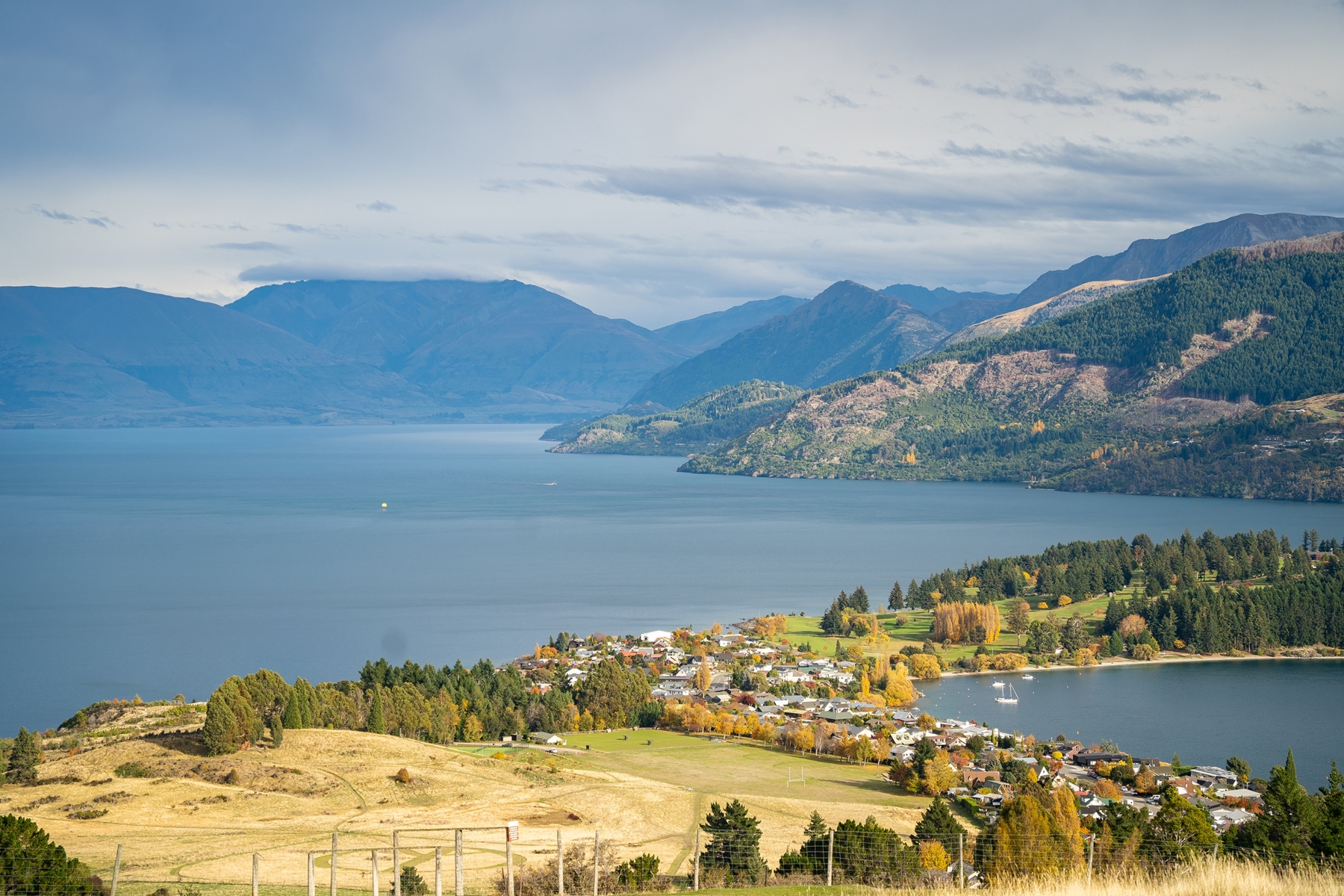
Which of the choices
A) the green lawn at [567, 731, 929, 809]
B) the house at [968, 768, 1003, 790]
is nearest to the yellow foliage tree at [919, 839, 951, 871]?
the green lawn at [567, 731, 929, 809]

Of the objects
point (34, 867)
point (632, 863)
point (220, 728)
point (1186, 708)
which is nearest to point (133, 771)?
point (220, 728)

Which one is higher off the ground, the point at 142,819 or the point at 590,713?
the point at 142,819

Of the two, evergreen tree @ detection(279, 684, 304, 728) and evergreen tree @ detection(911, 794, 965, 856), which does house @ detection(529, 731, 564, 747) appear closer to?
evergreen tree @ detection(279, 684, 304, 728)

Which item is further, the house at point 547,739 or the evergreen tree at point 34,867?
the house at point 547,739

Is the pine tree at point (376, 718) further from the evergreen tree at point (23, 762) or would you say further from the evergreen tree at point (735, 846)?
the evergreen tree at point (735, 846)

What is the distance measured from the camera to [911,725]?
2280 inches

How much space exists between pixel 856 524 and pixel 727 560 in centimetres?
4058

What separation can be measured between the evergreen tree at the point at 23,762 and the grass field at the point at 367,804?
52cm

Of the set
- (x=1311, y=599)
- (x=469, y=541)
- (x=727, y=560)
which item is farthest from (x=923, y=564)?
(x=469, y=541)

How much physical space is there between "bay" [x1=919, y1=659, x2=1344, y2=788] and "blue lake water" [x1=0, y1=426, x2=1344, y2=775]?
0.81m

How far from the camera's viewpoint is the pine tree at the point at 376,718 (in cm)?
4988

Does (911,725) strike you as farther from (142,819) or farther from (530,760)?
(142,819)

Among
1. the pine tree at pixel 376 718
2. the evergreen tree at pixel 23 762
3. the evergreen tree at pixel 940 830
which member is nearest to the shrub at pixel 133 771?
the evergreen tree at pixel 23 762

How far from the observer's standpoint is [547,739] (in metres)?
53.3
